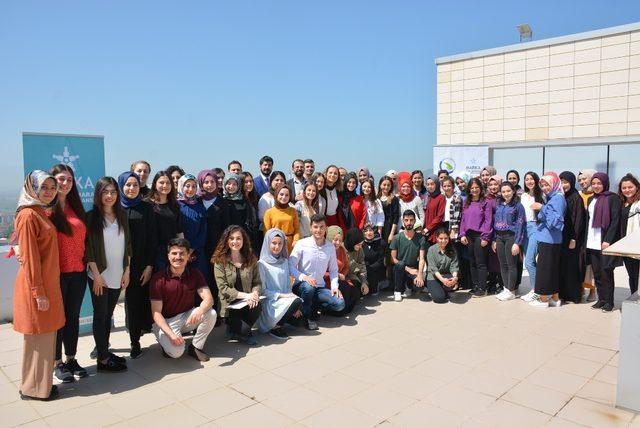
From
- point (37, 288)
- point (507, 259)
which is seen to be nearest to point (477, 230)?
point (507, 259)

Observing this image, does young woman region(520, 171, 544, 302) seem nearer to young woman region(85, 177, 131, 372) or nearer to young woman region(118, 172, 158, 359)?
young woman region(118, 172, 158, 359)

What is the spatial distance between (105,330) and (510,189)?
16.8ft

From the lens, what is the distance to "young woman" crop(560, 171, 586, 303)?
6.16 meters

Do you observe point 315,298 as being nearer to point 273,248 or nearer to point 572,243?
point 273,248

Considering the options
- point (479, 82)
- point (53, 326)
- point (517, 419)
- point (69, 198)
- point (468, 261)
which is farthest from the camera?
point (479, 82)

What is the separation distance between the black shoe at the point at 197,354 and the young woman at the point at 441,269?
3.32m

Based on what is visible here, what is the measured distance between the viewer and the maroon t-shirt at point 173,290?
169 inches

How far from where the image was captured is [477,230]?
665cm

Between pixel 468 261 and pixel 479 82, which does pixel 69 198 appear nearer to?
pixel 468 261

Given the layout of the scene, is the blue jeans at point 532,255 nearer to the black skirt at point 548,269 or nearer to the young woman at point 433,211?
the black skirt at point 548,269

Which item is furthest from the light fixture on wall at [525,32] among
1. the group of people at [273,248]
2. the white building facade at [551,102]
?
the group of people at [273,248]

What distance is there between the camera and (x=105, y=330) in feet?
13.3

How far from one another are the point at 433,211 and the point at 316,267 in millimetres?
2369

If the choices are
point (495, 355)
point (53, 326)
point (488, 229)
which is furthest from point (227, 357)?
point (488, 229)
